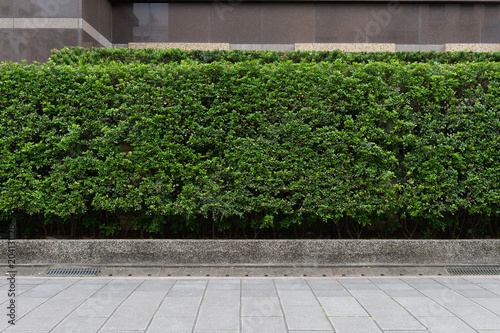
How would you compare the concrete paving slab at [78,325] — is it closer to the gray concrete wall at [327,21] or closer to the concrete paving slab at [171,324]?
the concrete paving slab at [171,324]

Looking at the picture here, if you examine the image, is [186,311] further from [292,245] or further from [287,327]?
[292,245]

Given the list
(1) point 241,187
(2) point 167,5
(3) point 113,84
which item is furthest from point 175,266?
(2) point 167,5

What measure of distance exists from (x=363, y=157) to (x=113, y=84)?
495cm

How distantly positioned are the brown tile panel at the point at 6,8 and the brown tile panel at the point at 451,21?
485 inches

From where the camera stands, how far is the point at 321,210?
6.16 metres

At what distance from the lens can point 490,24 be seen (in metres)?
10.5

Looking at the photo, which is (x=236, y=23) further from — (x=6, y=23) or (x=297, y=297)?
(x=297, y=297)

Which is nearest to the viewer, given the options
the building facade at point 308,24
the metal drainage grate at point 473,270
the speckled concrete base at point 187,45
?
the metal drainage grate at point 473,270

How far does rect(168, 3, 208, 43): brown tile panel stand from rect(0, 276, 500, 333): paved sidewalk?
788cm

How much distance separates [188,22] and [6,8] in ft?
16.8

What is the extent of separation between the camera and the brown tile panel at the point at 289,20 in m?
10.5

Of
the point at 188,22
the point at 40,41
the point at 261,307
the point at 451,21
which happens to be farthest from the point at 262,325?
the point at 451,21

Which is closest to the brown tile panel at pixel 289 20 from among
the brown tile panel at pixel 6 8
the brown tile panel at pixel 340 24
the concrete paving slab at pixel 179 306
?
the brown tile panel at pixel 340 24

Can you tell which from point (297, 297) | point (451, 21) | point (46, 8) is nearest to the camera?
point (297, 297)
